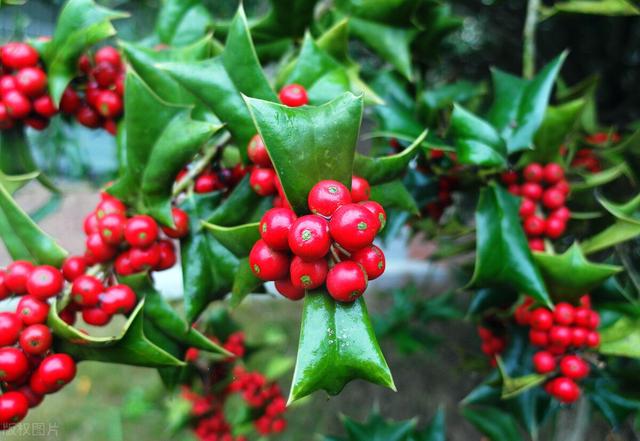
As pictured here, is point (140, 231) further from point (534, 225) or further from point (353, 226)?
point (534, 225)

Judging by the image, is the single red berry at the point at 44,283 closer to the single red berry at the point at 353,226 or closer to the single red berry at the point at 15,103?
the single red berry at the point at 15,103

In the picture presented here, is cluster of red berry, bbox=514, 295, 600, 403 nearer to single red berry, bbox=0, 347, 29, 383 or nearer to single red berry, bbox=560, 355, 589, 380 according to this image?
single red berry, bbox=560, 355, 589, 380

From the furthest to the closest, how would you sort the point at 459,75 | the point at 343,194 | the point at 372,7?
the point at 459,75 < the point at 372,7 < the point at 343,194

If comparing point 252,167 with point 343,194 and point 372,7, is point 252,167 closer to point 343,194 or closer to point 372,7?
point 343,194

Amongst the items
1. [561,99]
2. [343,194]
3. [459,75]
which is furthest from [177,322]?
[459,75]

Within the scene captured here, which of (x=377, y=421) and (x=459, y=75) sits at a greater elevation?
(x=459, y=75)

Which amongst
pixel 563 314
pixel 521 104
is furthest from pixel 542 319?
pixel 521 104
